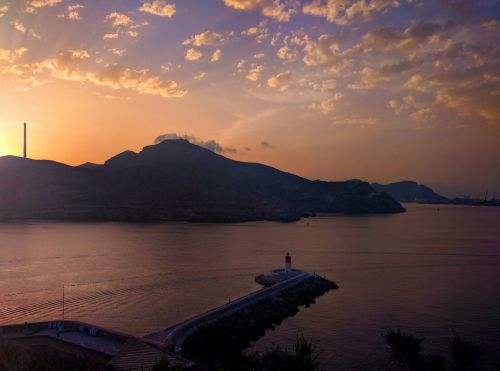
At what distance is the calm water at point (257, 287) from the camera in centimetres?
3372

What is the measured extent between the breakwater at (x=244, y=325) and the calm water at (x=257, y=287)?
1.15 meters

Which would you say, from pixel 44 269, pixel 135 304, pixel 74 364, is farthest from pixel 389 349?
pixel 44 269

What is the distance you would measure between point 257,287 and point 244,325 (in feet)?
53.6

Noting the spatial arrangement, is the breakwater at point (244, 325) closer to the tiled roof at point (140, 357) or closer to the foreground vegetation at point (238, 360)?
the foreground vegetation at point (238, 360)

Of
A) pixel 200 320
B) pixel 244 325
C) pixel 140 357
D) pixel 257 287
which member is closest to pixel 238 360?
pixel 140 357

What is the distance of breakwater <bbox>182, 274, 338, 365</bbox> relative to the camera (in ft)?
86.2

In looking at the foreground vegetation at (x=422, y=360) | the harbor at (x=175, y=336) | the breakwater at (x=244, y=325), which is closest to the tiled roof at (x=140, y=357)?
the harbor at (x=175, y=336)

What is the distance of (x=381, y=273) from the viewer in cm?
6022

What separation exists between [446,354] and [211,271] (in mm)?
33373

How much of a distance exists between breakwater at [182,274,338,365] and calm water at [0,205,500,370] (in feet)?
3.78

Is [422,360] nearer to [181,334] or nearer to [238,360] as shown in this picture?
[238,360]

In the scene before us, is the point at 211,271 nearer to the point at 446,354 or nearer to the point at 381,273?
the point at 381,273

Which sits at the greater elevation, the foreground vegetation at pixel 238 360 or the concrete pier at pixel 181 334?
the foreground vegetation at pixel 238 360

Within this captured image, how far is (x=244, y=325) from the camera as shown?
3241 cm
